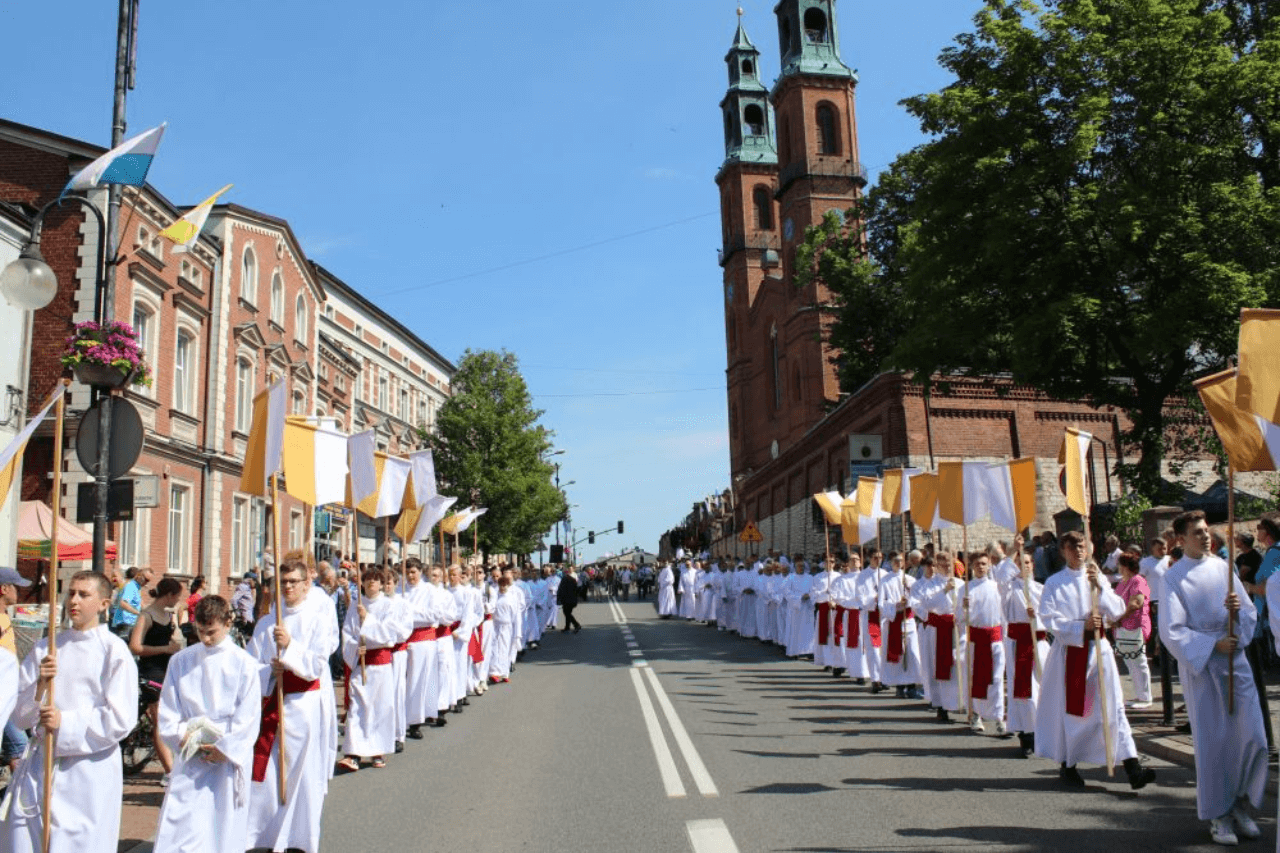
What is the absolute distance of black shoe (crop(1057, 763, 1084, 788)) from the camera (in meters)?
8.48

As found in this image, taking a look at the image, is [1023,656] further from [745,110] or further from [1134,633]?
[745,110]

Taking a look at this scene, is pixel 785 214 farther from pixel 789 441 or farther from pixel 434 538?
pixel 434 538

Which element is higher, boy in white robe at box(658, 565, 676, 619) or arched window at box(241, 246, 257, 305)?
arched window at box(241, 246, 257, 305)

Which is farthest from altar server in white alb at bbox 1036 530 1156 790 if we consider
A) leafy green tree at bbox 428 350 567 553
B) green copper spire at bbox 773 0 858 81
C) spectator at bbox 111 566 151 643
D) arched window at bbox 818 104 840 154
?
green copper spire at bbox 773 0 858 81

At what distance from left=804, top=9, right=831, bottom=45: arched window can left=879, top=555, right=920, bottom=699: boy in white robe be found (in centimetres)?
5051

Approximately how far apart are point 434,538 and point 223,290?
20943 mm

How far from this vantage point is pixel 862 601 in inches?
654

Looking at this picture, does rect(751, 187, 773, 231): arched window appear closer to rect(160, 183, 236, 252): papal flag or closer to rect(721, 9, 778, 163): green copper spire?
rect(721, 9, 778, 163): green copper spire

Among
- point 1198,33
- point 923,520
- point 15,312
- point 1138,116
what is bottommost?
point 923,520

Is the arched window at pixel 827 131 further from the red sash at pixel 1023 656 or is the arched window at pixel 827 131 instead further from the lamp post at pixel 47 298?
the red sash at pixel 1023 656

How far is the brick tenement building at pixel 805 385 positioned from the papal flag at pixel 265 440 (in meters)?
18.8

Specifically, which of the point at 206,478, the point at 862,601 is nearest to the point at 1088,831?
the point at 862,601

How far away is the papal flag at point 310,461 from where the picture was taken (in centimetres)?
920

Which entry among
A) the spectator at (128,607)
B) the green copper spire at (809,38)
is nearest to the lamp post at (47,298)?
the spectator at (128,607)
